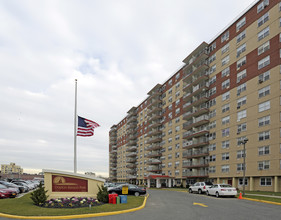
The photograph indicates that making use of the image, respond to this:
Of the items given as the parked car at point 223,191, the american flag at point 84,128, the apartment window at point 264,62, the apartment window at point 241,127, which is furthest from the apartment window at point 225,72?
the american flag at point 84,128

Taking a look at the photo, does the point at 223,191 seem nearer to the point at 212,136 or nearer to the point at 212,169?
the point at 212,169

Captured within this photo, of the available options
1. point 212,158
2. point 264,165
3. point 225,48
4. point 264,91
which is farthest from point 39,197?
point 225,48

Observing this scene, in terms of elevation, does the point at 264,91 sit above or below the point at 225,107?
above

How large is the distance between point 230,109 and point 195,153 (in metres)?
14.1

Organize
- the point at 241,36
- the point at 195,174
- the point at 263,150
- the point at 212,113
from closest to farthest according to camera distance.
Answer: the point at 263,150
the point at 241,36
the point at 212,113
the point at 195,174

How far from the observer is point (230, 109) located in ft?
153

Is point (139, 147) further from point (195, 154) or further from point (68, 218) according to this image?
point (68, 218)

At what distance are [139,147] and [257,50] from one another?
2502 inches

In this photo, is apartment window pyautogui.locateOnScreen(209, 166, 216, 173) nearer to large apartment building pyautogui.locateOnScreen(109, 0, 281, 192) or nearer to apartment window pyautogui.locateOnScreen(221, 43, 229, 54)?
large apartment building pyautogui.locateOnScreen(109, 0, 281, 192)

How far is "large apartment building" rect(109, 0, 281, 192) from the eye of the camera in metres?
37.8

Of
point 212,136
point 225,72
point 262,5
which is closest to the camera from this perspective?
point 262,5

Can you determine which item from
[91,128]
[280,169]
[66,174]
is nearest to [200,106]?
[280,169]

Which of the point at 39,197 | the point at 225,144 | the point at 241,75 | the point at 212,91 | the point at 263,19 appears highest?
the point at 263,19

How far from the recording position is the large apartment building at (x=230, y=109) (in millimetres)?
37844
